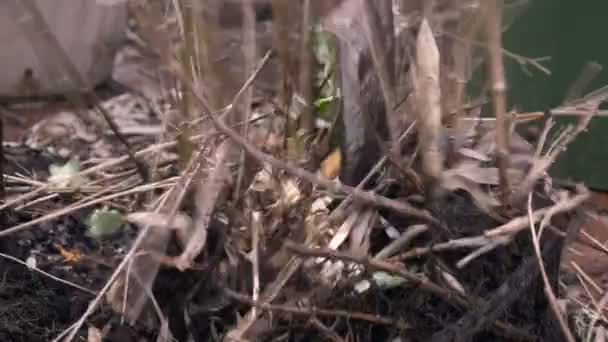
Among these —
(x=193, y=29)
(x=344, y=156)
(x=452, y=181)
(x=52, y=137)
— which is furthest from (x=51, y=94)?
(x=52, y=137)

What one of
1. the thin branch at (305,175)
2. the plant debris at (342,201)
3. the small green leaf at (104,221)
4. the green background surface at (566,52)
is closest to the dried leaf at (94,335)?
the plant debris at (342,201)

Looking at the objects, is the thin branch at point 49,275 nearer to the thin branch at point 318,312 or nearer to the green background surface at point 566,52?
the thin branch at point 318,312

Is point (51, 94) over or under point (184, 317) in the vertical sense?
over

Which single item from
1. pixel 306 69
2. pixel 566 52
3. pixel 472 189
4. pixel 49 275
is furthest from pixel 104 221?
pixel 566 52

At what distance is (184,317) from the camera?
0.85m

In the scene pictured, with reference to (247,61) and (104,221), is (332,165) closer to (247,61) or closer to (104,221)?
(247,61)

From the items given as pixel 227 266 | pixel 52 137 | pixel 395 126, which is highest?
pixel 395 126

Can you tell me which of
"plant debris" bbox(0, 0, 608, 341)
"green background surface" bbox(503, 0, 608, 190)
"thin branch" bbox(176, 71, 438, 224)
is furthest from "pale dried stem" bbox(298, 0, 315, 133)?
"green background surface" bbox(503, 0, 608, 190)

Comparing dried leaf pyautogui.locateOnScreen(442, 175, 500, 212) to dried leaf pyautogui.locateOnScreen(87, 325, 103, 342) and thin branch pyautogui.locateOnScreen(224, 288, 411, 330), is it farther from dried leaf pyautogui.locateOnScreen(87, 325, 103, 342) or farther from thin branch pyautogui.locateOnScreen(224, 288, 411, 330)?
dried leaf pyautogui.locateOnScreen(87, 325, 103, 342)

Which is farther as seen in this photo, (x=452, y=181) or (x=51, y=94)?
(x=51, y=94)

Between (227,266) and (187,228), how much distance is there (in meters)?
0.07

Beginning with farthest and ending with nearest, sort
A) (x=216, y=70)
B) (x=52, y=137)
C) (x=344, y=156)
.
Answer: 1. (x=52, y=137)
2. (x=344, y=156)
3. (x=216, y=70)

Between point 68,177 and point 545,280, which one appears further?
point 68,177

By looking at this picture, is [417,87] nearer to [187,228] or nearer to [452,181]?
[452,181]
